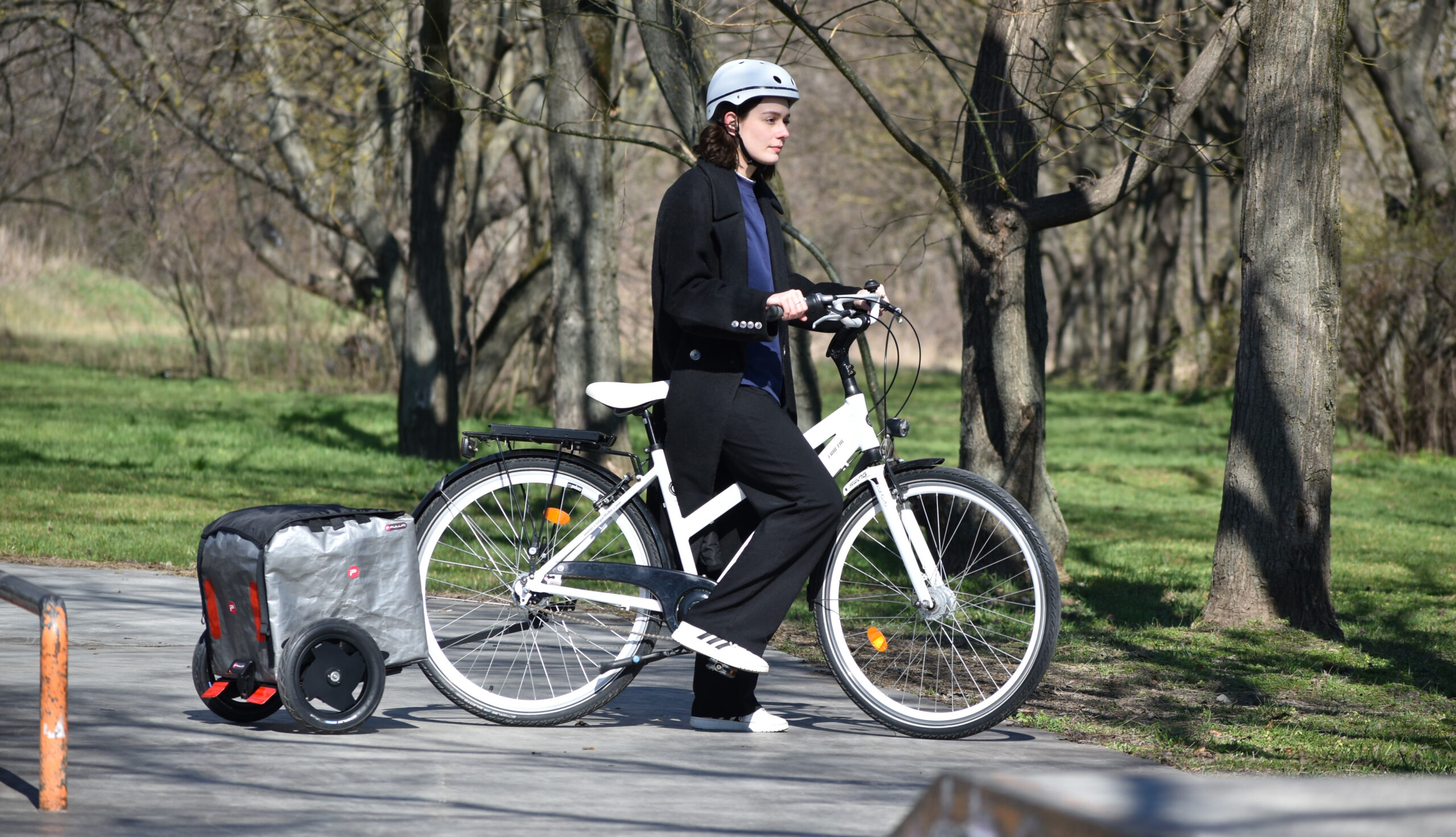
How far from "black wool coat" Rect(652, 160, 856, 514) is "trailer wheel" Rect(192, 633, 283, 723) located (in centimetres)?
148

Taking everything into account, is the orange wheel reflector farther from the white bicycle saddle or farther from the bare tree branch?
the bare tree branch

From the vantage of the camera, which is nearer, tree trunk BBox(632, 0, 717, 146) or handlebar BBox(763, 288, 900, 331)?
handlebar BBox(763, 288, 900, 331)

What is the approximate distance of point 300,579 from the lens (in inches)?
175

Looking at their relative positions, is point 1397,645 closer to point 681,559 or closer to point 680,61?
point 681,559

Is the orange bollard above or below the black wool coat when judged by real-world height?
below

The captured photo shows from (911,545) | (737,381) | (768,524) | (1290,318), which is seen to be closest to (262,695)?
(768,524)

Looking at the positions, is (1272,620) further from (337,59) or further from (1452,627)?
(337,59)

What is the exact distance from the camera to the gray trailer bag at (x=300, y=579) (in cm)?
441

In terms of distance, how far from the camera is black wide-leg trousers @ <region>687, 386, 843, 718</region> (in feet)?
15.3

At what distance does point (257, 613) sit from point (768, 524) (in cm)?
158

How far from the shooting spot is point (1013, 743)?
187 inches

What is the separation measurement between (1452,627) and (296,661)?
595cm

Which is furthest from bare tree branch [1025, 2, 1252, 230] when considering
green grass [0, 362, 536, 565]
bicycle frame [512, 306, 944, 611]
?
green grass [0, 362, 536, 565]

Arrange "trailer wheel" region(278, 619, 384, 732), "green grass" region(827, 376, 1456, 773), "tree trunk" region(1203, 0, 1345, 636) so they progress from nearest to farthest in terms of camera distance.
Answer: "trailer wheel" region(278, 619, 384, 732), "green grass" region(827, 376, 1456, 773), "tree trunk" region(1203, 0, 1345, 636)
